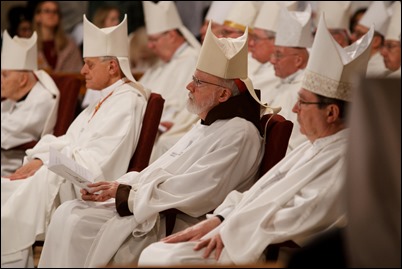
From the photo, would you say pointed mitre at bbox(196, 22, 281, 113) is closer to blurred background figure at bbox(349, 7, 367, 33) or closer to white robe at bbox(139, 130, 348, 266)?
white robe at bbox(139, 130, 348, 266)

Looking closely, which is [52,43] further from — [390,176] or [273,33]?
[390,176]

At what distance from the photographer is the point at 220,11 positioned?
9.51m

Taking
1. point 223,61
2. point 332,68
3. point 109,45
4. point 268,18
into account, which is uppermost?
point 332,68

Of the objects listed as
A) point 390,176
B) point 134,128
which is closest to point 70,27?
point 134,128

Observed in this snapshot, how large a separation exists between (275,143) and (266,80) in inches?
121

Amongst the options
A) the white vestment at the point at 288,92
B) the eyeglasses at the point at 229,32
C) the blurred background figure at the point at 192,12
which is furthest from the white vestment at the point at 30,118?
the blurred background figure at the point at 192,12

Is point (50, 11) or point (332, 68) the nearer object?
point (332, 68)

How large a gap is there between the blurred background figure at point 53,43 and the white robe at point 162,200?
549 cm

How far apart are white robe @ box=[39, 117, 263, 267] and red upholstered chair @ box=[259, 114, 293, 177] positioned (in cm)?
4

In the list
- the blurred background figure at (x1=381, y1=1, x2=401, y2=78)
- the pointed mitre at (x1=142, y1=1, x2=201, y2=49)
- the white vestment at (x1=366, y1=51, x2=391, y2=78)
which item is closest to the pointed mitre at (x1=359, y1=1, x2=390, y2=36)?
the blurred background figure at (x1=381, y1=1, x2=401, y2=78)

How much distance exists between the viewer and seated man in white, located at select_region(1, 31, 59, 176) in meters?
7.83

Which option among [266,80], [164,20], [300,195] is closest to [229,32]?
[164,20]

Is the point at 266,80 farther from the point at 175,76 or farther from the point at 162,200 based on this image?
the point at 162,200

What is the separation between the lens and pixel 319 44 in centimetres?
487
